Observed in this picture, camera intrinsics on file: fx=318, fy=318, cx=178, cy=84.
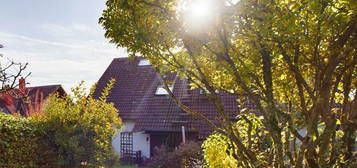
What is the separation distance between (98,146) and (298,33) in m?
6.81

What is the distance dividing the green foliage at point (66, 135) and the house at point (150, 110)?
646cm

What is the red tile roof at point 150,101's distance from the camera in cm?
1528

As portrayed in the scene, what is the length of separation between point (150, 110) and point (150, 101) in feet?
2.02

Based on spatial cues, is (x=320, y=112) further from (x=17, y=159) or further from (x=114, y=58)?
(x=114, y=58)

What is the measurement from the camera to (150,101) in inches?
687

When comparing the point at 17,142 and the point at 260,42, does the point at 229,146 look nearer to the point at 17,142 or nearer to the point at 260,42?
the point at 260,42

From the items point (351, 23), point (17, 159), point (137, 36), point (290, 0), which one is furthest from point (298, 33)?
point (17, 159)

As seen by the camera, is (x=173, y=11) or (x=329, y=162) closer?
(x=173, y=11)

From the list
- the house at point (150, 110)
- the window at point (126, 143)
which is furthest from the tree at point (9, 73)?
the window at point (126, 143)

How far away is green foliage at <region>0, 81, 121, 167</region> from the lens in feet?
24.4

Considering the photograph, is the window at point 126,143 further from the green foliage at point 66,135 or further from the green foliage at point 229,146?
the green foliage at point 229,146

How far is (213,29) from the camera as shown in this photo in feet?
10.2

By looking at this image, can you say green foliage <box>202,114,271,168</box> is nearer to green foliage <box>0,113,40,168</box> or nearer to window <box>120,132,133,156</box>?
green foliage <box>0,113,40,168</box>

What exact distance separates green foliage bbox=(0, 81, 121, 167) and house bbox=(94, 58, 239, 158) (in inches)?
254
